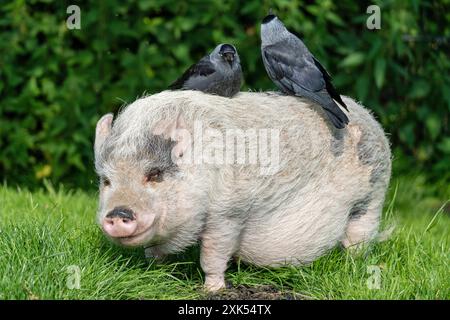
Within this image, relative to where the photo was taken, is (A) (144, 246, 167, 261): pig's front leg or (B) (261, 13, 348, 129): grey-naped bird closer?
(A) (144, 246, 167, 261): pig's front leg

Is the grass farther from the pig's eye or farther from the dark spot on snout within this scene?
the pig's eye

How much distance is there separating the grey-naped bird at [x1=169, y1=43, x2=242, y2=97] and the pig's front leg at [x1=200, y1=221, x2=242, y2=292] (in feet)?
2.48

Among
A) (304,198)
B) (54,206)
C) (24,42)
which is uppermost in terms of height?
(24,42)

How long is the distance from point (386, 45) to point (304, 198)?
3.36 meters

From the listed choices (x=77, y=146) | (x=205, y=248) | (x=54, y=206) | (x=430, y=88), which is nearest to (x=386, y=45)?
(x=430, y=88)

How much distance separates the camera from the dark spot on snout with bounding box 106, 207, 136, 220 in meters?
3.72

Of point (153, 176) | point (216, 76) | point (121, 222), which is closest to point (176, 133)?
point (153, 176)

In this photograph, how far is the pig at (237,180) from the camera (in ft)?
12.6

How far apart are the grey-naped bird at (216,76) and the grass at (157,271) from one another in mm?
843

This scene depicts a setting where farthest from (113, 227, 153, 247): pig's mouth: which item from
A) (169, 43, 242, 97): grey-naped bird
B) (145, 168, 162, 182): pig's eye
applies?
(169, 43, 242, 97): grey-naped bird

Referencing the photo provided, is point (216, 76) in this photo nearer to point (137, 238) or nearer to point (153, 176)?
point (153, 176)

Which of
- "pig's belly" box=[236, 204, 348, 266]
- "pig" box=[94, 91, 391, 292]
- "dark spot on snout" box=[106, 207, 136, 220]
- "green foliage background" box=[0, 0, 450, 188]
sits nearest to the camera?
"dark spot on snout" box=[106, 207, 136, 220]

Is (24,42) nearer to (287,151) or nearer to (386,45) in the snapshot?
(386,45)
